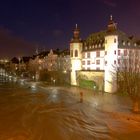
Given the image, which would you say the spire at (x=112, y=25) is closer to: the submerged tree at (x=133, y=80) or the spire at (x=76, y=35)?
the submerged tree at (x=133, y=80)

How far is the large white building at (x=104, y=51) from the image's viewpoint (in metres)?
65.0

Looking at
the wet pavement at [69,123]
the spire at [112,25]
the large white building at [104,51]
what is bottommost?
the wet pavement at [69,123]

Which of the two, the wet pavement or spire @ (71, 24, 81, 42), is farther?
spire @ (71, 24, 81, 42)

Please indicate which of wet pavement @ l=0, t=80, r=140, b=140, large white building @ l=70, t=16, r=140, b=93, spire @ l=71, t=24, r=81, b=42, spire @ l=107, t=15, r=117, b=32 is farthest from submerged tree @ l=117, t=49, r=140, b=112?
spire @ l=71, t=24, r=81, b=42

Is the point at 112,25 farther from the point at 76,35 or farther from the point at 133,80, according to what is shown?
the point at 133,80

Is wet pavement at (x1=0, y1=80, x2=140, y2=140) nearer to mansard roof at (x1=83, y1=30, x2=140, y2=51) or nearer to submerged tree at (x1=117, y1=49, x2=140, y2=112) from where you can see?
submerged tree at (x1=117, y1=49, x2=140, y2=112)

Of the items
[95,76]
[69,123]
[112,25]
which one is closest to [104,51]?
[95,76]

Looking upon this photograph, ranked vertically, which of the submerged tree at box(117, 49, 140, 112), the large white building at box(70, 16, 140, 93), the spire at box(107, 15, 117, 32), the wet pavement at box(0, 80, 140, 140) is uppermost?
the spire at box(107, 15, 117, 32)

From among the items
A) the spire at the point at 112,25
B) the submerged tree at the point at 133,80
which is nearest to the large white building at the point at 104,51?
the spire at the point at 112,25

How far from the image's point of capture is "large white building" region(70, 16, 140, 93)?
65.0m

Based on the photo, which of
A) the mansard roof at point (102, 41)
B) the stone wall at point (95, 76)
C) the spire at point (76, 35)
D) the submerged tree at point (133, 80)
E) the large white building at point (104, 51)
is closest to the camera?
the submerged tree at point (133, 80)

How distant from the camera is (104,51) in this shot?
70.7 meters

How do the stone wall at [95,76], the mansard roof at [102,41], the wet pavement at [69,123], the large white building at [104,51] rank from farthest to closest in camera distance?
the stone wall at [95,76] → the mansard roof at [102,41] → the large white building at [104,51] → the wet pavement at [69,123]

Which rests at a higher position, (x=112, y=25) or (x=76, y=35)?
(x=76, y=35)
